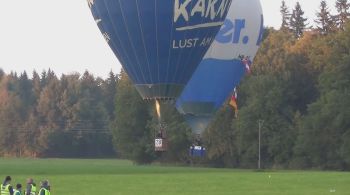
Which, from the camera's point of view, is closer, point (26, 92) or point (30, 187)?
point (30, 187)

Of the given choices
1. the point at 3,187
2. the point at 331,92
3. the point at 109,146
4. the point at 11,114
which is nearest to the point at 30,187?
the point at 3,187

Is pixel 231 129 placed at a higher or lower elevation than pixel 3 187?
higher

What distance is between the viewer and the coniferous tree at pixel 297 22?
3969 inches

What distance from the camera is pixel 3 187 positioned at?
21938 millimetres

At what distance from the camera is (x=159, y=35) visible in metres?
31.4

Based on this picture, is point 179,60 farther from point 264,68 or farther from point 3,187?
point 264,68

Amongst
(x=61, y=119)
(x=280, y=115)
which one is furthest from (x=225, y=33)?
(x=61, y=119)

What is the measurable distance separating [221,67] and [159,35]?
1272 centimetres

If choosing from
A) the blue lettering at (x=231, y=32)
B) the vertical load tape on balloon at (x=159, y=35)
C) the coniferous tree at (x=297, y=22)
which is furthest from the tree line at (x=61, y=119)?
the vertical load tape on balloon at (x=159, y=35)

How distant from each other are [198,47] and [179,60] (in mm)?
996

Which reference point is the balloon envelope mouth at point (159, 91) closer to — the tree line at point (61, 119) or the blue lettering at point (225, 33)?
the blue lettering at point (225, 33)

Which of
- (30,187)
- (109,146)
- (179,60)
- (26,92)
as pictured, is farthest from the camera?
(26,92)

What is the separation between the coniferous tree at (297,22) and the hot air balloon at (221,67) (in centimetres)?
5475

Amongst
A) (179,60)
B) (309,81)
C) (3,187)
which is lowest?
(3,187)
